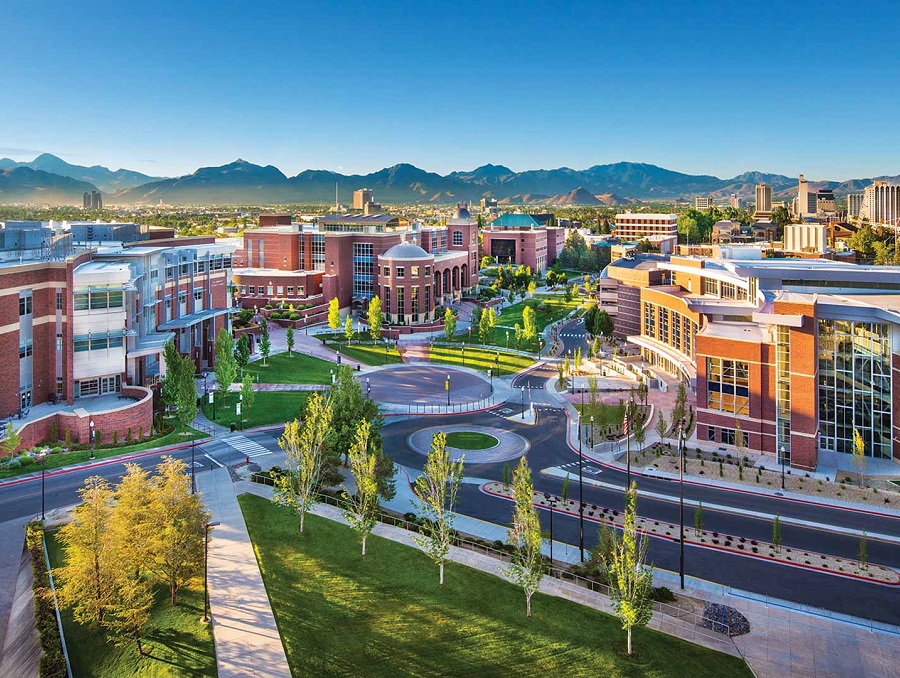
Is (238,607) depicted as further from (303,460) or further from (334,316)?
(334,316)

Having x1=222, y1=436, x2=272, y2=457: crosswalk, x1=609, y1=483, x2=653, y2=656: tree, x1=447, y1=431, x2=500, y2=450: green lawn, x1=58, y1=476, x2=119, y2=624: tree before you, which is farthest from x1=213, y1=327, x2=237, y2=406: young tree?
x1=609, y1=483, x2=653, y2=656: tree

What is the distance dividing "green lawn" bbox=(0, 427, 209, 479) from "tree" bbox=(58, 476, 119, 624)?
1961cm

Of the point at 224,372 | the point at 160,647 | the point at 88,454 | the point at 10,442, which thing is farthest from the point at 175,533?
the point at 224,372

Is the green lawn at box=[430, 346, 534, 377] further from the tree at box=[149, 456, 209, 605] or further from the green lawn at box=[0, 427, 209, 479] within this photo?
the tree at box=[149, 456, 209, 605]

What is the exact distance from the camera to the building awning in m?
69.1

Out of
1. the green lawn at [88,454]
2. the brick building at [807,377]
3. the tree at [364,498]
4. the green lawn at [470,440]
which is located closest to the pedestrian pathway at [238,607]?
the tree at [364,498]

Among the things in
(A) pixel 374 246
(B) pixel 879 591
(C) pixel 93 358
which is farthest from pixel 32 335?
(A) pixel 374 246

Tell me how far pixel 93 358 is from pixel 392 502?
30560mm

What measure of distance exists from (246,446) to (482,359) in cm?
4425

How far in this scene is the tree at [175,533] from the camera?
95.4 feet

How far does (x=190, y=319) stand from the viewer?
7256cm

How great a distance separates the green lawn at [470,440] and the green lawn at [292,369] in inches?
909

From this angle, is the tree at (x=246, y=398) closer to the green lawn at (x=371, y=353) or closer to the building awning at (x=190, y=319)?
the building awning at (x=190, y=319)

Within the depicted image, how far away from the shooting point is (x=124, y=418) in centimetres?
5194
